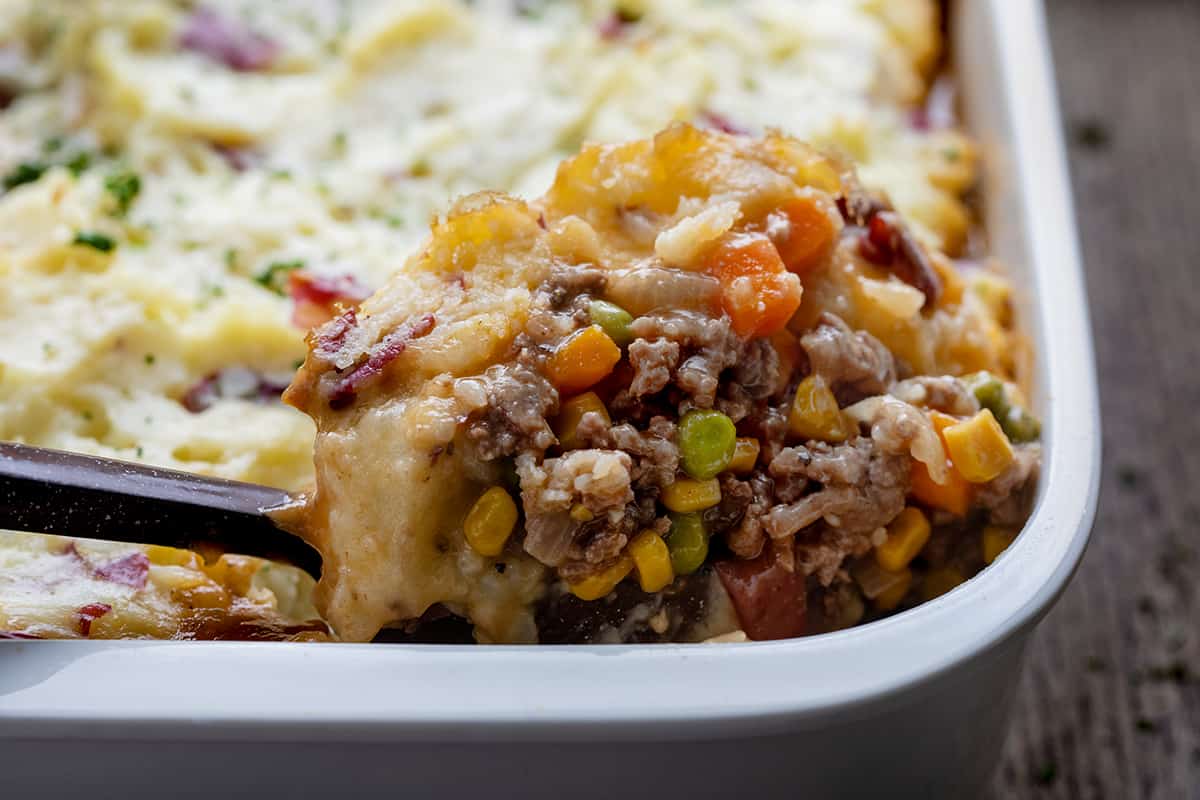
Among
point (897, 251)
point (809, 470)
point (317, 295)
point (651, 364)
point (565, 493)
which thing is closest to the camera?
point (565, 493)

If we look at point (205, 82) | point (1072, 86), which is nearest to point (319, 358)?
point (205, 82)

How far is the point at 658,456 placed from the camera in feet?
7.08

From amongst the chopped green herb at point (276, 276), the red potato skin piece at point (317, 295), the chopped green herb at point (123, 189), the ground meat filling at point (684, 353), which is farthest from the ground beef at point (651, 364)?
the chopped green herb at point (123, 189)

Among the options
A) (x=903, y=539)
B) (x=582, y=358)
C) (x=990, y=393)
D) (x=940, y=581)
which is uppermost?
(x=582, y=358)

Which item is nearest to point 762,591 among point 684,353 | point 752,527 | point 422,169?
point 752,527

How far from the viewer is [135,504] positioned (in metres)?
2.17

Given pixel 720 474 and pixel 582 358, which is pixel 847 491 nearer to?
pixel 720 474

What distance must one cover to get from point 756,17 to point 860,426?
2.02 meters

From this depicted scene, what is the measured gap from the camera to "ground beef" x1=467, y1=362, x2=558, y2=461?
2.09 m

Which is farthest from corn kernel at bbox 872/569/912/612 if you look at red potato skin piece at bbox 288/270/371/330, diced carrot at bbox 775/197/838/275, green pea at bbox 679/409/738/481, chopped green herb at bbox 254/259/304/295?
chopped green herb at bbox 254/259/304/295

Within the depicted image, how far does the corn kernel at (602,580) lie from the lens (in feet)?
7.07

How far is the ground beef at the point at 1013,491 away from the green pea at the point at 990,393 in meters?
0.11

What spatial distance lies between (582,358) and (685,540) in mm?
348

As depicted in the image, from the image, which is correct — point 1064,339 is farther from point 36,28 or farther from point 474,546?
point 36,28
